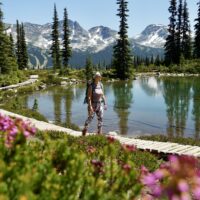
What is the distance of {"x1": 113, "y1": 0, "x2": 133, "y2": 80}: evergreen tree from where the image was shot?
205ft

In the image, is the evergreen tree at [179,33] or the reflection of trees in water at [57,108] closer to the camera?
the reflection of trees in water at [57,108]

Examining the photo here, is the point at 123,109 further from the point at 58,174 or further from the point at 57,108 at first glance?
the point at 58,174

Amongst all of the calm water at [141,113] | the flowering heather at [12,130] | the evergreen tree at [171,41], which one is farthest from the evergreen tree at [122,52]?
the flowering heather at [12,130]

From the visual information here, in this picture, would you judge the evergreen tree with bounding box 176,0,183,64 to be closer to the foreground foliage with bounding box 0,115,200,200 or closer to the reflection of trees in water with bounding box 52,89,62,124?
the reflection of trees in water with bounding box 52,89,62,124

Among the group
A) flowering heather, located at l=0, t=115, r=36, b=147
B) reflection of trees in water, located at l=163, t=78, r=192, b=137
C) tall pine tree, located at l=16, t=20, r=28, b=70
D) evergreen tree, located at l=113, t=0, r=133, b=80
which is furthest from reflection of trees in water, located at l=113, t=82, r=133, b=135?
tall pine tree, located at l=16, t=20, r=28, b=70

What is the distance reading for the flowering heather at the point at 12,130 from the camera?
4.23 metres

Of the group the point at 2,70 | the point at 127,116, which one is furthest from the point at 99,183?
the point at 2,70

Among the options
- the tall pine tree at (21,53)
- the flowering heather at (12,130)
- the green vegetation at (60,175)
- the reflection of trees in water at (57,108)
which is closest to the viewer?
the green vegetation at (60,175)

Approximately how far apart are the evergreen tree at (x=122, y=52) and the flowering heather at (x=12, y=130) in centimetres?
5717

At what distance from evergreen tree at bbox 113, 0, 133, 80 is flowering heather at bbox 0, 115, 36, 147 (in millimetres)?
57170

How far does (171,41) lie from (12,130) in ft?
253

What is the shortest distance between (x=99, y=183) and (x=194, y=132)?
53.6ft

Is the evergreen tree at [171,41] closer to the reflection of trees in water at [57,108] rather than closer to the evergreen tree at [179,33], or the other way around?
the evergreen tree at [179,33]

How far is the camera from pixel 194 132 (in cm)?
1936
